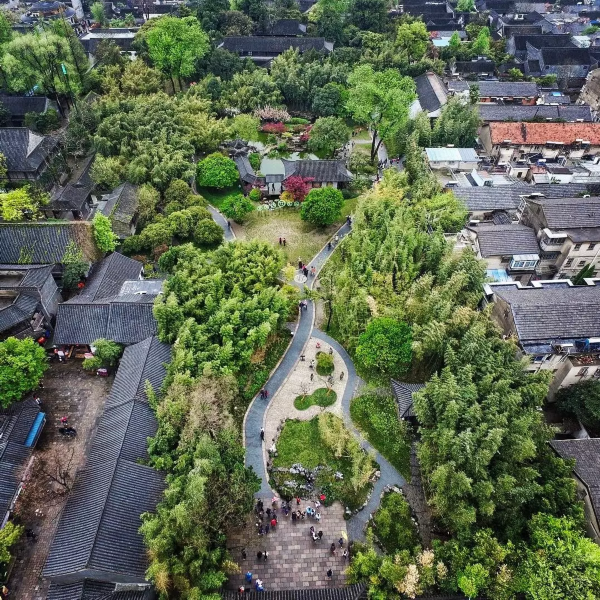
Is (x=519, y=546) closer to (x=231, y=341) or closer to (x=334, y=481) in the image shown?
(x=334, y=481)

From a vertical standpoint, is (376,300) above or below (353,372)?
above

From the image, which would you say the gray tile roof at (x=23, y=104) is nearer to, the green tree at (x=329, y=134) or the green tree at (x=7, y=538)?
the green tree at (x=329, y=134)

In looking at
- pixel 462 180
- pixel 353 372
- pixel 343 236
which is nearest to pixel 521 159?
pixel 462 180

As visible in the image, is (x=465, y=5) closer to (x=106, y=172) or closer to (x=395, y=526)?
(x=106, y=172)

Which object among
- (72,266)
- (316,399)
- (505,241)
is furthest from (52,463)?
(505,241)

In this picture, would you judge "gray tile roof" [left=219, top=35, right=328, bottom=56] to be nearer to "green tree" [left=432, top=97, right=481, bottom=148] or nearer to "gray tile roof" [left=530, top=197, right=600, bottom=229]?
"green tree" [left=432, top=97, right=481, bottom=148]

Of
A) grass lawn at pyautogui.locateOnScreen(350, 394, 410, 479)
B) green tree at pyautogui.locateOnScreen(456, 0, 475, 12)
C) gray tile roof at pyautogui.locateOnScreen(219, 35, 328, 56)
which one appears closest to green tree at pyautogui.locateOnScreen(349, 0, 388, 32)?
gray tile roof at pyautogui.locateOnScreen(219, 35, 328, 56)
